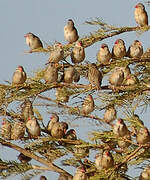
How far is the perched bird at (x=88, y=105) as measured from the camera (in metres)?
1.64

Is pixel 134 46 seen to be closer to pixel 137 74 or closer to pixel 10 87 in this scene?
pixel 137 74

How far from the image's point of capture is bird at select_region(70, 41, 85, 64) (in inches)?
64.7

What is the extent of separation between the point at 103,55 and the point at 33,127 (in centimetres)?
30

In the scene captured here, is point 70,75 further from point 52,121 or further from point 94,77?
point 52,121

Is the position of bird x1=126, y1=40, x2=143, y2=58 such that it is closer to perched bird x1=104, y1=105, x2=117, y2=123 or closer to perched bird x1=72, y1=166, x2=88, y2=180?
perched bird x1=104, y1=105, x2=117, y2=123

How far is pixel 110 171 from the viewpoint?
146 cm

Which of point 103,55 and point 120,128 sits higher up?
point 103,55

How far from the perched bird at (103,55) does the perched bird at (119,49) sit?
0.02 m

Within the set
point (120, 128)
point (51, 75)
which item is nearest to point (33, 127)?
point (51, 75)

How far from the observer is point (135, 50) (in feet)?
5.62

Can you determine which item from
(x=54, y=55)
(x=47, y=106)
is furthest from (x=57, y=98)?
(x=54, y=55)

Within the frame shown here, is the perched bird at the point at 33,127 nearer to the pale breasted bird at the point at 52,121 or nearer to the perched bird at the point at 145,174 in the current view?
the pale breasted bird at the point at 52,121

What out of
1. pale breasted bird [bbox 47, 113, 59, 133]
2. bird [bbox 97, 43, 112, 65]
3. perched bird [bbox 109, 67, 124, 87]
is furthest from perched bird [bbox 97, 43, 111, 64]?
pale breasted bird [bbox 47, 113, 59, 133]

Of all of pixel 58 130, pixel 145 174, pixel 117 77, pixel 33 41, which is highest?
pixel 33 41
